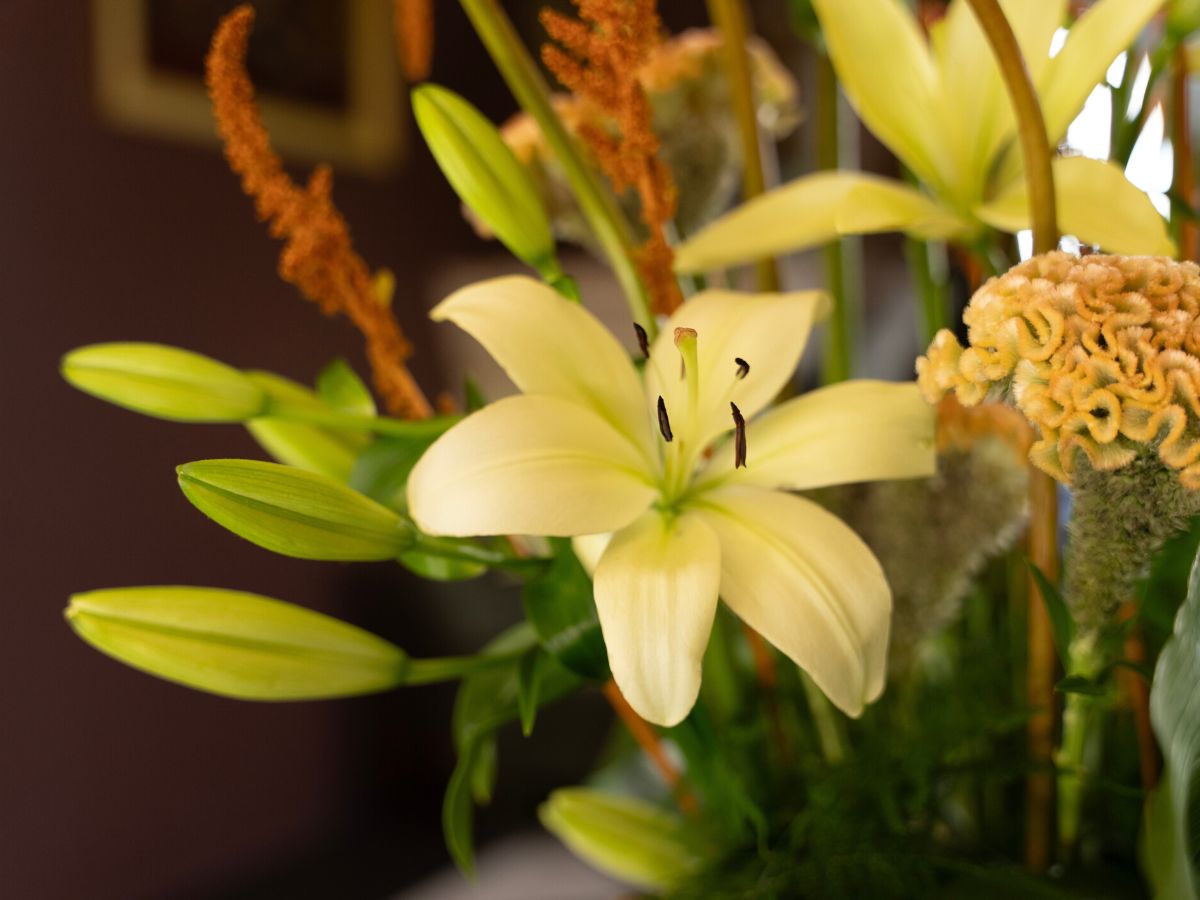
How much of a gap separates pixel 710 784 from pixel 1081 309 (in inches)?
8.0

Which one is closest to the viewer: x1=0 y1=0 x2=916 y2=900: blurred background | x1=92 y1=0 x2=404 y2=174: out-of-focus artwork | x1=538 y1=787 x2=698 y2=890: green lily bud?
x1=538 y1=787 x2=698 y2=890: green lily bud

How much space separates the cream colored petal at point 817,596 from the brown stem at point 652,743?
0.13 m

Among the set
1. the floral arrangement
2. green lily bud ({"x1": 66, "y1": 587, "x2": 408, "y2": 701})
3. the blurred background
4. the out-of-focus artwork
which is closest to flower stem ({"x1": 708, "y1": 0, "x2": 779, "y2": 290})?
the floral arrangement

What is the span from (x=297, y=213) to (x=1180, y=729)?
283 millimetres

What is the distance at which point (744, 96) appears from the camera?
40 cm

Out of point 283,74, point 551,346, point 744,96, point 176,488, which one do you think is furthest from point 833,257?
point 283,74

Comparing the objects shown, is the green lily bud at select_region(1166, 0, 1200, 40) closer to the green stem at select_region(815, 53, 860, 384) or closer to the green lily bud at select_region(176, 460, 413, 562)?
the green stem at select_region(815, 53, 860, 384)

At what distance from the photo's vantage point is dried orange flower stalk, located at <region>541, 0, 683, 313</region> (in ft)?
1.02

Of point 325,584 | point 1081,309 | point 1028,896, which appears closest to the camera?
point 1081,309

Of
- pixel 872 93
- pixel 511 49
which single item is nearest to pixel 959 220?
pixel 872 93

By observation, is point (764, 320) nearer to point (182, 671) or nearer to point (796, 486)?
point (796, 486)

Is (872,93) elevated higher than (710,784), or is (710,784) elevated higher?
(872,93)

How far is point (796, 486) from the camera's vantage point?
314 millimetres

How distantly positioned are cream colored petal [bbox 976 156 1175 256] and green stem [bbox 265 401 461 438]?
0.19m
